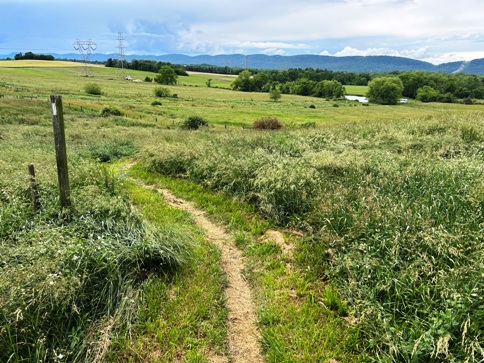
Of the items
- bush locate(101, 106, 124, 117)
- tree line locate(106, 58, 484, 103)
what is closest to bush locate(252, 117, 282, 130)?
bush locate(101, 106, 124, 117)

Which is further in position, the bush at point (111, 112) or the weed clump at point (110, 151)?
the bush at point (111, 112)

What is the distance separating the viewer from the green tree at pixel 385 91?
294ft

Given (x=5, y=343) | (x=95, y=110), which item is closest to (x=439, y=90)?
(x=95, y=110)

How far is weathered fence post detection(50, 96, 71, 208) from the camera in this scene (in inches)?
170

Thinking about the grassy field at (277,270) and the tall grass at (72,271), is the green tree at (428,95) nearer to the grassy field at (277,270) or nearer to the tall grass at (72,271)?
the grassy field at (277,270)

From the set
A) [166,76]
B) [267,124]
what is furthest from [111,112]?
[166,76]

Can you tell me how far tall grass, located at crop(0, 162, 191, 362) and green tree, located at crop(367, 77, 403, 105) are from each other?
98.7m

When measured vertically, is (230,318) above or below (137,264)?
below

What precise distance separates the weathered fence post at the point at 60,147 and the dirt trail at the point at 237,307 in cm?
271

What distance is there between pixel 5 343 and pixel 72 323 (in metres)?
0.59

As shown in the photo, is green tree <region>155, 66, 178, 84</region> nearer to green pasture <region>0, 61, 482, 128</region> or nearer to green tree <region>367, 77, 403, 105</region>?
green pasture <region>0, 61, 482, 128</region>

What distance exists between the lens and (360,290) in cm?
383

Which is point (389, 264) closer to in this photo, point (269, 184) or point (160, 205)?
point (269, 184)

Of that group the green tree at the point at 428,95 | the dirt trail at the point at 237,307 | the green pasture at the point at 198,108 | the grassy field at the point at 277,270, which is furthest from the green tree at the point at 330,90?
the dirt trail at the point at 237,307
